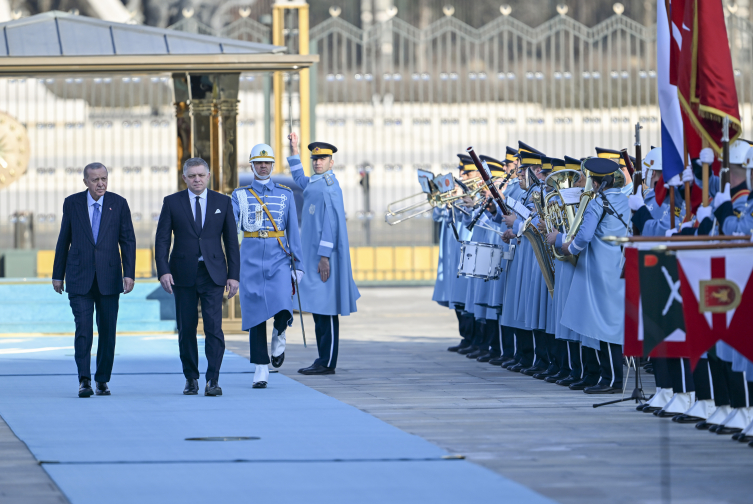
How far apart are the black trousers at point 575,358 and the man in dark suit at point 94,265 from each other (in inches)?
131

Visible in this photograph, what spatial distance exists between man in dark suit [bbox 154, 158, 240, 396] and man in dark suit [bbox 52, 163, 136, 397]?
298 millimetres

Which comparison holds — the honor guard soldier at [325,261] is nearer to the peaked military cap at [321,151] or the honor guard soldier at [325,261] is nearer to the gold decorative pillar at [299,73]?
the peaked military cap at [321,151]

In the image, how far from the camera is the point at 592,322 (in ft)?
30.9

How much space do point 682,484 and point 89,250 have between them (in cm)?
480

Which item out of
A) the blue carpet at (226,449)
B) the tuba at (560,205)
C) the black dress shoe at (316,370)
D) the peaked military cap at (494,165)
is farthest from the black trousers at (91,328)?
the peaked military cap at (494,165)

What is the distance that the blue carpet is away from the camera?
586 cm

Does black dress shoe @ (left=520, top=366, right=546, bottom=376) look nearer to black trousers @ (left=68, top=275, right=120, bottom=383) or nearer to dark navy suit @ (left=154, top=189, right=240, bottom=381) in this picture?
dark navy suit @ (left=154, top=189, right=240, bottom=381)

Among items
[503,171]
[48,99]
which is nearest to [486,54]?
[48,99]

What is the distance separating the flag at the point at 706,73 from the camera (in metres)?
7.84

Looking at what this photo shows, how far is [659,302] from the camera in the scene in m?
6.57

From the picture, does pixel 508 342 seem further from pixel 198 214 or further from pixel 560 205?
pixel 198 214

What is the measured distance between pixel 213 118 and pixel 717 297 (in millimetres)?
8585

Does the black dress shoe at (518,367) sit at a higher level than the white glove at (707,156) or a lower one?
lower

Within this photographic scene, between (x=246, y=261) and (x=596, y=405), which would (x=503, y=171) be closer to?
(x=246, y=261)
